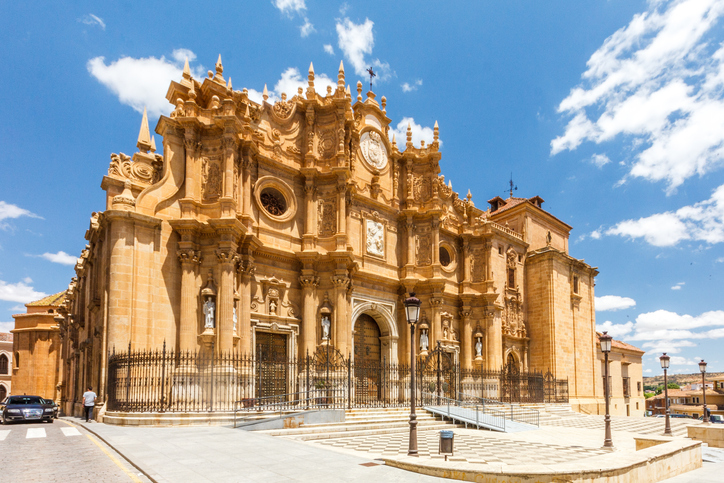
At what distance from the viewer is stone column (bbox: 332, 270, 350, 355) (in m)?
23.6

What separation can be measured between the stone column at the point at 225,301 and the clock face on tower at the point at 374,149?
1084 centimetres

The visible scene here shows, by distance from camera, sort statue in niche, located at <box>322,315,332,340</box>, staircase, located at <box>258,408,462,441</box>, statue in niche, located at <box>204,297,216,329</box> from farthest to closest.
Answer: statue in niche, located at <box>322,315,332,340</box>, statue in niche, located at <box>204,297,216,329</box>, staircase, located at <box>258,408,462,441</box>

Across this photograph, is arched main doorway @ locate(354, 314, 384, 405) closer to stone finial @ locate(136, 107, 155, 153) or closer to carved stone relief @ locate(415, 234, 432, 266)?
carved stone relief @ locate(415, 234, 432, 266)

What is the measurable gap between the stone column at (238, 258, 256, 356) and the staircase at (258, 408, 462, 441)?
15.9ft

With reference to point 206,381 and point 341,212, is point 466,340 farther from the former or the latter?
point 206,381

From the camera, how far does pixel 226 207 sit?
2000cm

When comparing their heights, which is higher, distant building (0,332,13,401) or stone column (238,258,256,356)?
stone column (238,258,256,356)

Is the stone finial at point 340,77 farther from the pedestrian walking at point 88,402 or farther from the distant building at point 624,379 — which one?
the distant building at point 624,379

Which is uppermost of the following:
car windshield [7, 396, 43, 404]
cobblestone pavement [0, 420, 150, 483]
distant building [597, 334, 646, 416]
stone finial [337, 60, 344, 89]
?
stone finial [337, 60, 344, 89]

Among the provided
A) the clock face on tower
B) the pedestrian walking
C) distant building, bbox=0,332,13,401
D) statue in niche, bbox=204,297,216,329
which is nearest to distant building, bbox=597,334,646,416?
the clock face on tower

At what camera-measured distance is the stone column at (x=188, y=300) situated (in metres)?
18.9

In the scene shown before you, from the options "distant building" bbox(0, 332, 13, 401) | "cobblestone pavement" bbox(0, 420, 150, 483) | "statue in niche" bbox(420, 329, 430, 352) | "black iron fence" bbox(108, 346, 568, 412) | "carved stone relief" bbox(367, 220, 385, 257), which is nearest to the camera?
"cobblestone pavement" bbox(0, 420, 150, 483)

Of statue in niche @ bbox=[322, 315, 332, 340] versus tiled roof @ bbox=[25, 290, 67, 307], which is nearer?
statue in niche @ bbox=[322, 315, 332, 340]

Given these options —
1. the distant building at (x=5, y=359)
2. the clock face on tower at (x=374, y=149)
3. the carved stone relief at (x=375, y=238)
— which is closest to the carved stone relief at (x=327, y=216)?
the carved stone relief at (x=375, y=238)
